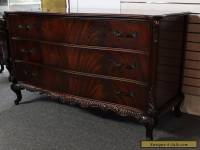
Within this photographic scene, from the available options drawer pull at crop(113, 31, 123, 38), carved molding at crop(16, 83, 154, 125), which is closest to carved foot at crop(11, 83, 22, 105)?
carved molding at crop(16, 83, 154, 125)

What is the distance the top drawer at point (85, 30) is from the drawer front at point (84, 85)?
10.3 inches

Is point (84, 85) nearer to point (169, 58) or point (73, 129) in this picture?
point (73, 129)

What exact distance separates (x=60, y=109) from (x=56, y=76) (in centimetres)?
40

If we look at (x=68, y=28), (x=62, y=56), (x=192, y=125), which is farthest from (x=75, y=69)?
(x=192, y=125)

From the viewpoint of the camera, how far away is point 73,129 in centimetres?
222

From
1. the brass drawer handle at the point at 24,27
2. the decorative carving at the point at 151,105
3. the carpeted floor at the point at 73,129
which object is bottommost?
the carpeted floor at the point at 73,129

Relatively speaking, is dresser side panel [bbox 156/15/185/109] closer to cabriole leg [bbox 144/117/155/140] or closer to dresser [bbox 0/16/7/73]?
cabriole leg [bbox 144/117/155/140]

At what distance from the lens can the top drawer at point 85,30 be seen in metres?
1.82

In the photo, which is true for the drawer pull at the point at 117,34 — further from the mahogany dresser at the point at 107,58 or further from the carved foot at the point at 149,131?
the carved foot at the point at 149,131

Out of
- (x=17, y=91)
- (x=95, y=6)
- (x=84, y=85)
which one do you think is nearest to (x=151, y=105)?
(x=84, y=85)

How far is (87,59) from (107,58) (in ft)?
0.54

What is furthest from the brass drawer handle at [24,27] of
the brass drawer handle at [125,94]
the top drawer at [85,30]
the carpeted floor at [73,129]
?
the brass drawer handle at [125,94]

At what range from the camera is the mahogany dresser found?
185cm

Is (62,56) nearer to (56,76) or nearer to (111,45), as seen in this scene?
(56,76)
